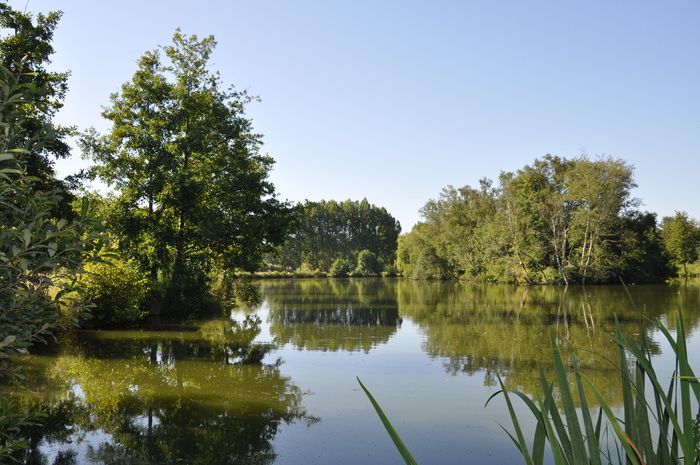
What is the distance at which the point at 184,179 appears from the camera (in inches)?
744

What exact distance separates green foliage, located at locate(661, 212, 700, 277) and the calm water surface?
40.2m

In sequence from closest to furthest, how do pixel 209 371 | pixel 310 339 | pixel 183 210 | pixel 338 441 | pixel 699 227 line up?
pixel 338 441 → pixel 209 371 → pixel 310 339 → pixel 183 210 → pixel 699 227

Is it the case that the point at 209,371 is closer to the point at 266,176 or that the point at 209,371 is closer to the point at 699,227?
the point at 266,176

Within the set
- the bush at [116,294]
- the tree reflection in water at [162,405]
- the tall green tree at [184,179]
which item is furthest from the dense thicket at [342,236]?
the tree reflection in water at [162,405]

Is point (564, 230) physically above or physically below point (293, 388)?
above

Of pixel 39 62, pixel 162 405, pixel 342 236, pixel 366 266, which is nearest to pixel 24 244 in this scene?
pixel 162 405

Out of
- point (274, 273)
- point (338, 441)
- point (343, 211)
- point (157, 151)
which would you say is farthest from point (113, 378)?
point (343, 211)

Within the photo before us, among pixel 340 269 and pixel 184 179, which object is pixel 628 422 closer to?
pixel 184 179

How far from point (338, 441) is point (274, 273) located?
61186 mm

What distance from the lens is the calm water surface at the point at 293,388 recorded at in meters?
6.50

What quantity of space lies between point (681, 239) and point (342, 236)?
55661mm

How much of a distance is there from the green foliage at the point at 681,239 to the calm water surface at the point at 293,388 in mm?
40209

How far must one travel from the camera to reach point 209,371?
36.1ft

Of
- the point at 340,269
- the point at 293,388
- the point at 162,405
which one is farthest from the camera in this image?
the point at 340,269
